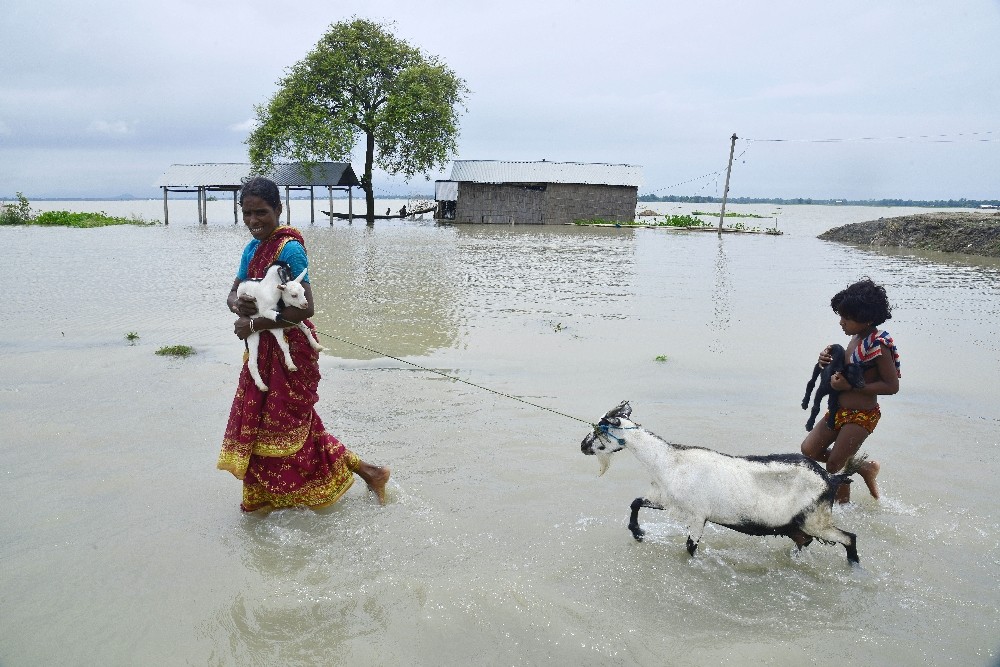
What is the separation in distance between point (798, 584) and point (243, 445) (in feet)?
10.2

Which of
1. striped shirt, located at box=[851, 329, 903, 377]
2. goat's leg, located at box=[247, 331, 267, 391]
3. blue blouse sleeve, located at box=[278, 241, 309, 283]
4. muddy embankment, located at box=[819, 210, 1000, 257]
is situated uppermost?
muddy embankment, located at box=[819, 210, 1000, 257]

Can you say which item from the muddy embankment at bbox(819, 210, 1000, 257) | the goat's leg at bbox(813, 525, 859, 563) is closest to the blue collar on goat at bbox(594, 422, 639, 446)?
the goat's leg at bbox(813, 525, 859, 563)

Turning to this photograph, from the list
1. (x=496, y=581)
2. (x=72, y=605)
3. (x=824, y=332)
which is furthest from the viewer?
(x=824, y=332)

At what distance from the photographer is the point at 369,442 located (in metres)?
5.05

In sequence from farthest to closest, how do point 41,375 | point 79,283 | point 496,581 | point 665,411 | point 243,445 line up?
point 79,283, point 41,375, point 665,411, point 243,445, point 496,581

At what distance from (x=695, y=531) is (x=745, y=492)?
1.11 feet

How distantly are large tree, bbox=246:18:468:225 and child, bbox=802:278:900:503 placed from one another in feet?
110

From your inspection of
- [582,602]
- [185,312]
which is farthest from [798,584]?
[185,312]

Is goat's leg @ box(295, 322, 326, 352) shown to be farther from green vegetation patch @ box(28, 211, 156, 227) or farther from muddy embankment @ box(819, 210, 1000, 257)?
green vegetation patch @ box(28, 211, 156, 227)

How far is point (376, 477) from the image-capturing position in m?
4.02

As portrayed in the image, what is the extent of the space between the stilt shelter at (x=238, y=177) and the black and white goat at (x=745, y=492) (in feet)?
115

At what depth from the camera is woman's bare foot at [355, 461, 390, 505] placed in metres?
4.01

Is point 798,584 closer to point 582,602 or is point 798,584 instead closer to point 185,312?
point 582,602

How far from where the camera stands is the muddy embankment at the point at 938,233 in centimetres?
2250
